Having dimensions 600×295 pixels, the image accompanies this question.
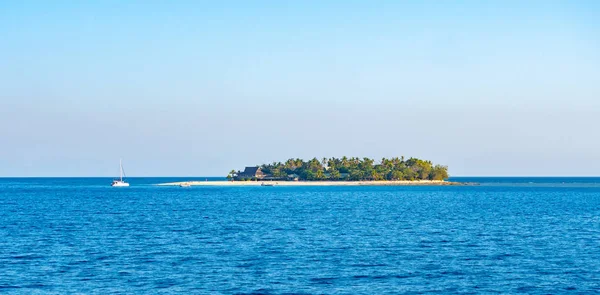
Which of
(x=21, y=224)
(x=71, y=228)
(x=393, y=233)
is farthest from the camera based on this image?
(x=21, y=224)

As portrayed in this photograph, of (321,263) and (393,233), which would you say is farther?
(393,233)

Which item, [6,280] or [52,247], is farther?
[52,247]

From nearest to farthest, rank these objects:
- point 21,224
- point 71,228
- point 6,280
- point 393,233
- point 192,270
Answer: point 6,280 → point 192,270 → point 393,233 → point 71,228 → point 21,224

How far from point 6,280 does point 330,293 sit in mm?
18490

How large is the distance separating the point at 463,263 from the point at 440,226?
27905mm

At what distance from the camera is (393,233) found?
6556cm

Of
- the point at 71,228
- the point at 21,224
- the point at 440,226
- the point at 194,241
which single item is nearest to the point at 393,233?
the point at 440,226

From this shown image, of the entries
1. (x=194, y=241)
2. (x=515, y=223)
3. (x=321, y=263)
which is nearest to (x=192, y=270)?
(x=321, y=263)

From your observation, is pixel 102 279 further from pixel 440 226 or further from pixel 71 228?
pixel 440 226

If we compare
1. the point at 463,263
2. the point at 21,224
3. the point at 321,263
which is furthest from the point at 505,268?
the point at 21,224

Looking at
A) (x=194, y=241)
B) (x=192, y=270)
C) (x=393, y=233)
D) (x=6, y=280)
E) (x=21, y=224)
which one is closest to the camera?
(x=6, y=280)

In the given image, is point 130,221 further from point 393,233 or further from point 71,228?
point 393,233

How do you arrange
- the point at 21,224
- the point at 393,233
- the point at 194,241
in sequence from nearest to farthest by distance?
the point at 194,241 → the point at 393,233 → the point at 21,224

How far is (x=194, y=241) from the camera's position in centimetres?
5806
